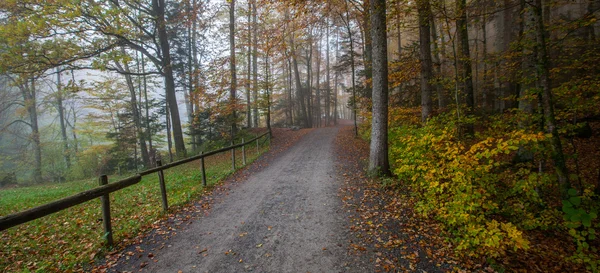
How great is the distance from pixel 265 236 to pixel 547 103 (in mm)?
5558

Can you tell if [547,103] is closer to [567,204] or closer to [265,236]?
[567,204]

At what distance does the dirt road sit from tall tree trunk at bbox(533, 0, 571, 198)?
156 inches

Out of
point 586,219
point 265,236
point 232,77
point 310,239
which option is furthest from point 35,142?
point 586,219

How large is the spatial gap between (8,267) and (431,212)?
7391 millimetres

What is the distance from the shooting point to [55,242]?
15.6 feet

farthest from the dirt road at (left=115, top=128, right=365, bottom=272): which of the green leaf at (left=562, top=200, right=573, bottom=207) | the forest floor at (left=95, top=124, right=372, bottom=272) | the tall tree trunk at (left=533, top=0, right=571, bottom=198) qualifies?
the tall tree trunk at (left=533, top=0, right=571, bottom=198)

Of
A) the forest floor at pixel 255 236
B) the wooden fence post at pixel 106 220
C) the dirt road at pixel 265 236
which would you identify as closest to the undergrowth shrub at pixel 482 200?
the forest floor at pixel 255 236

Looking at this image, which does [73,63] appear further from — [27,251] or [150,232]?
[150,232]

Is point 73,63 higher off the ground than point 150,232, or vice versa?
point 73,63

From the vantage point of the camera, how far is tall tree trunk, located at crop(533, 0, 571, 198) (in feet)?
13.7

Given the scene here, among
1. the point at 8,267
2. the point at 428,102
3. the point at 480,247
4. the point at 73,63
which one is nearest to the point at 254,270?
the point at 480,247

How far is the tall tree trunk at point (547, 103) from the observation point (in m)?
4.17

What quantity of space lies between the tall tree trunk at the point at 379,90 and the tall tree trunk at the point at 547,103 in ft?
9.76

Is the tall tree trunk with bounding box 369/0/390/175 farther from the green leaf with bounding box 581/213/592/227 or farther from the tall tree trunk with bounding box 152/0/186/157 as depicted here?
the tall tree trunk with bounding box 152/0/186/157
